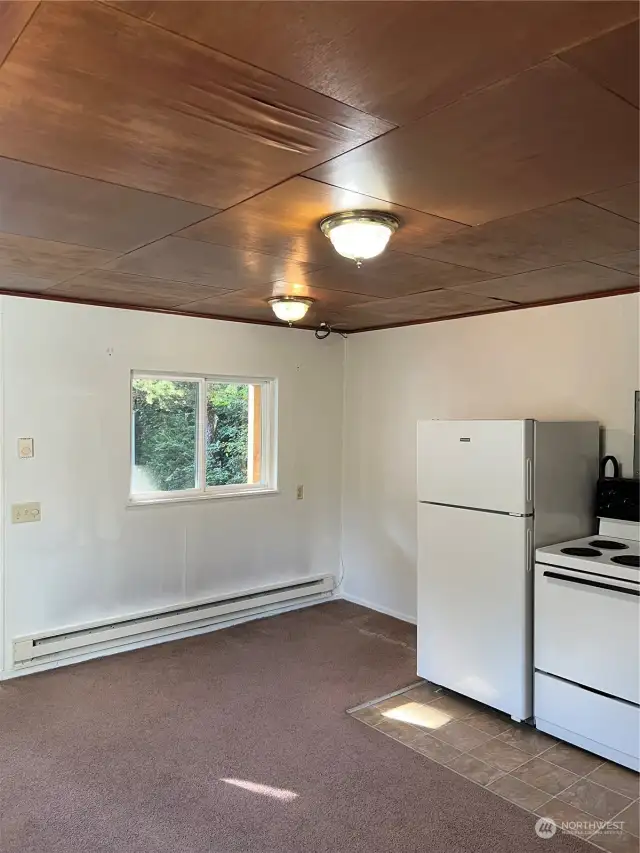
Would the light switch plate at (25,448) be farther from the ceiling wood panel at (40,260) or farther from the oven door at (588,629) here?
the oven door at (588,629)

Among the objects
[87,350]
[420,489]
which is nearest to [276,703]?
[420,489]

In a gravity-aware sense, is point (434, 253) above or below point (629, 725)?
above

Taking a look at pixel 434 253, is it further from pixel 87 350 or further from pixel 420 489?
pixel 87 350

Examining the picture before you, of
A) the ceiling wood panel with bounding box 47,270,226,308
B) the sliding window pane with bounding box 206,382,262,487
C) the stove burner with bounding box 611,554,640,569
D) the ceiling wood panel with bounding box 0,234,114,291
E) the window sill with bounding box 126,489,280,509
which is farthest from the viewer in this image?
the sliding window pane with bounding box 206,382,262,487

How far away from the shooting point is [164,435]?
4539 millimetres

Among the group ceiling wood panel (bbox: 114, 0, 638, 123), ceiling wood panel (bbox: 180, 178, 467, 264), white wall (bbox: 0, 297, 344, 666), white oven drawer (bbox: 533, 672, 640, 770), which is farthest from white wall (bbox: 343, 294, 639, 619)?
ceiling wood panel (bbox: 114, 0, 638, 123)

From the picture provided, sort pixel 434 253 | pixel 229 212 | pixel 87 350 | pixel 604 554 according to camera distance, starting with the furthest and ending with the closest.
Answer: pixel 87 350 < pixel 604 554 < pixel 434 253 < pixel 229 212

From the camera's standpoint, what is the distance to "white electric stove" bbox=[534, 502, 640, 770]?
2816 millimetres

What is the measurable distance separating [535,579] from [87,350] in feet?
9.78

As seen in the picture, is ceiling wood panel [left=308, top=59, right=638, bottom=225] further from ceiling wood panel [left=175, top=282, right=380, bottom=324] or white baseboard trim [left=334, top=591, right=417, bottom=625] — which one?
white baseboard trim [left=334, top=591, right=417, bottom=625]

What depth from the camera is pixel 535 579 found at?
321 centimetres

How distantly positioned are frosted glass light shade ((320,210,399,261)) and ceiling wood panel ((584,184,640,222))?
2.17 feet

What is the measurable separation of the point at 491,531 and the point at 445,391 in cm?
150

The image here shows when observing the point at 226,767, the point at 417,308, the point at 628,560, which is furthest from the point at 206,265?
the point at 628,560
